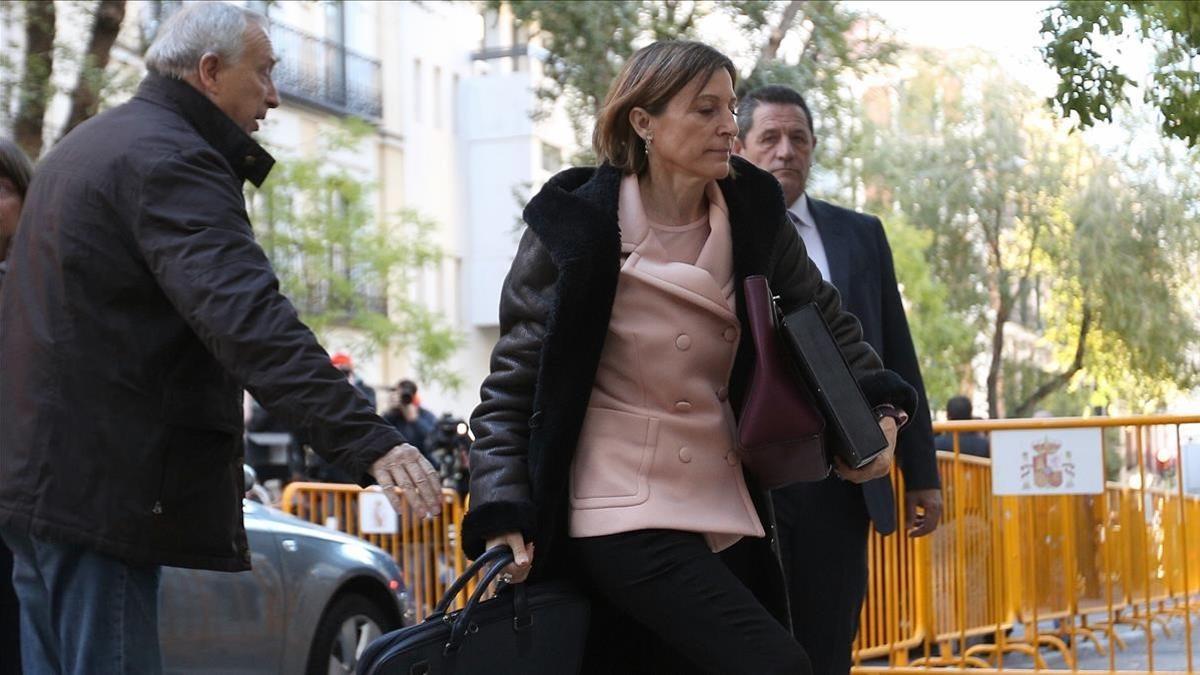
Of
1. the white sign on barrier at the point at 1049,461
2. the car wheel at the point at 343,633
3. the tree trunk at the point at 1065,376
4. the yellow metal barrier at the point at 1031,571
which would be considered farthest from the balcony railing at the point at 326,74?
the car wheel at the point at 343,633

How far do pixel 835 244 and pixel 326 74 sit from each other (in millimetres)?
34162

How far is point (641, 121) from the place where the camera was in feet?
13.6

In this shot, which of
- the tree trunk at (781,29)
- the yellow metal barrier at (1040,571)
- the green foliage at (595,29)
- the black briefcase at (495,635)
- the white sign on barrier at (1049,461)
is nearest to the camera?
the black briefcase at (495,635)

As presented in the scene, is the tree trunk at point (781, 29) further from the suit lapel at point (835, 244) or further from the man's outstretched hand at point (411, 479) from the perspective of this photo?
the man's outstretched hand at point (411, 479)

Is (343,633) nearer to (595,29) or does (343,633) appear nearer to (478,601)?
(478,601)

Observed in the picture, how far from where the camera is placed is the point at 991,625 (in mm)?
10047

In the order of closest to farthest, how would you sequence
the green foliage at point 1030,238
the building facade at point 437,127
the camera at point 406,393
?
the camera at point 406,393, the green foliage at point 1030,238, the building facade at point 437,127

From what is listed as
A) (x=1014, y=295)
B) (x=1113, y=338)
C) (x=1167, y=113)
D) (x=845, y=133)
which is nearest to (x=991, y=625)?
(x=1167, y=113)

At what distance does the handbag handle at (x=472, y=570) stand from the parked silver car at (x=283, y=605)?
3.03m

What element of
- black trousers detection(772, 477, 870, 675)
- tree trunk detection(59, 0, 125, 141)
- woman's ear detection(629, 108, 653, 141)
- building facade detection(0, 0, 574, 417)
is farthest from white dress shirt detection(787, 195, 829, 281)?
building facade detection(0, 0, 574, 417)

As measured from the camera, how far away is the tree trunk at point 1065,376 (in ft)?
109

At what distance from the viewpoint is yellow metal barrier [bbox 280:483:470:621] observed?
1159 cm

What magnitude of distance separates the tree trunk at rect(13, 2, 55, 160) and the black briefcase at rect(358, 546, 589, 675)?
9.32 metres

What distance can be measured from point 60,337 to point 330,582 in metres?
3.96
